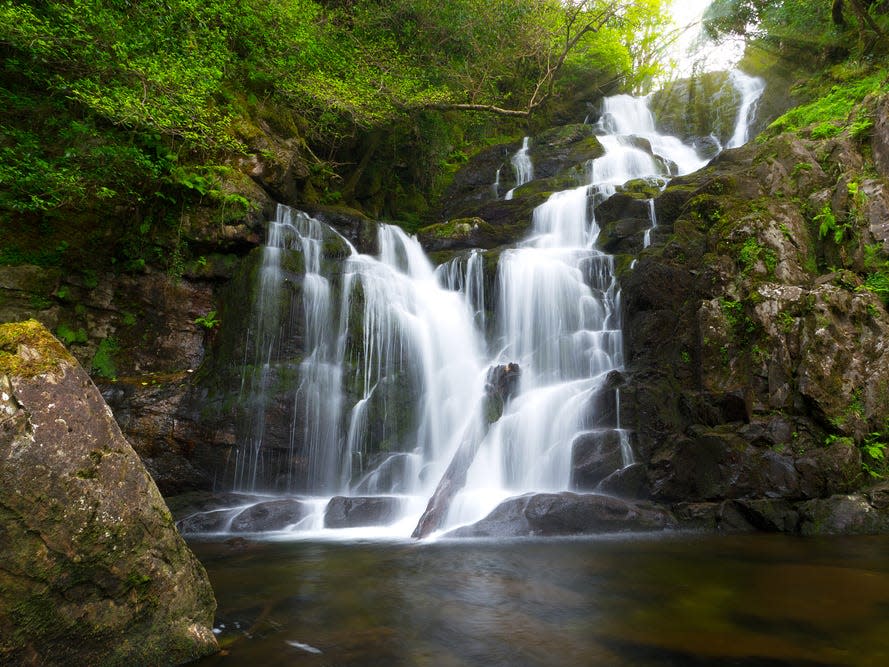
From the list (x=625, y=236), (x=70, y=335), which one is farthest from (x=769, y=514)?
(x=70, y=335)

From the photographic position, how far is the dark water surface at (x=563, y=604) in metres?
3.36

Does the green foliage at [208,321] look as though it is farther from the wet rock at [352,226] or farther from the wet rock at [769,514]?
the wet rock at [769,514]

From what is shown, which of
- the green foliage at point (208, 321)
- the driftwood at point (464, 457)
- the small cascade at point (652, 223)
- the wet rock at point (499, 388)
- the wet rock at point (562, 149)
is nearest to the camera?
the driftwood at point (464, 457)

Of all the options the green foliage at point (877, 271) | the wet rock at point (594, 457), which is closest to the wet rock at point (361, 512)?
the wet rock at point (594, 457)

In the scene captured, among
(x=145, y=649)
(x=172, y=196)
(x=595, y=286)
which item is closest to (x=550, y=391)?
(x=595, y=286)

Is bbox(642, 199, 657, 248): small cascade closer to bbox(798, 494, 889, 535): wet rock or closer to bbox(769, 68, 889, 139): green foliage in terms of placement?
bbox(769, 68, 889, 139): green foliage

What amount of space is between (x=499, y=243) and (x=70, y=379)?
539 inches

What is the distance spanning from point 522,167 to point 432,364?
12429 millimetres

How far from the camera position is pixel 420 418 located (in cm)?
1116

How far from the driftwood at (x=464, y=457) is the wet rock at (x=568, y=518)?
0.46 meters

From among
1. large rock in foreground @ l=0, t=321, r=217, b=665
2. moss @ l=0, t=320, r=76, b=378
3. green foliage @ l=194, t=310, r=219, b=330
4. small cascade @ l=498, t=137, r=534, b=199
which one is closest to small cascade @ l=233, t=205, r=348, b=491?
green foliage @ l=194, t=310, r=219, b=330

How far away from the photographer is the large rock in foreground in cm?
259

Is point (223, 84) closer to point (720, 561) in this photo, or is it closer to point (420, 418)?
point (420, 418)

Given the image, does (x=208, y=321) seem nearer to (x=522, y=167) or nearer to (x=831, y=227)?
(x=831, y=227)
